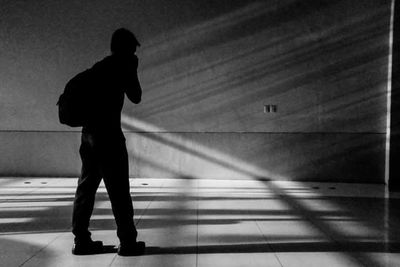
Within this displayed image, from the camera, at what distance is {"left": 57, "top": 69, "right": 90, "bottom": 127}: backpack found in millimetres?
3156

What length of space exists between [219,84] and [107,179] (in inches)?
177

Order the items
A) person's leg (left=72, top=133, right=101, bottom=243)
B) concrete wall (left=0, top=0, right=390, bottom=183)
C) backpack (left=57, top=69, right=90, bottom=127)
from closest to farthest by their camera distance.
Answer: backpack (left=57, top=69, right=90, bottom=127) < person's leg (left=72, top=133, right=101, bottom=243) < concrete wall (left=0, top=0, right=390, bottom=183)

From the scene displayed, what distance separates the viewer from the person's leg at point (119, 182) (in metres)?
3.21

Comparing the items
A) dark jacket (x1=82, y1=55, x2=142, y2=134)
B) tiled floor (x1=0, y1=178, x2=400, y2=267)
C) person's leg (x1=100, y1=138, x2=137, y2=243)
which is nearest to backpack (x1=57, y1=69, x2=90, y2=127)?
dark jacket (x1=82, y1=55, x2=142, y2=134)

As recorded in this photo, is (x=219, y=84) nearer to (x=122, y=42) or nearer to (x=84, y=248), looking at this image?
(x=122, y=42)

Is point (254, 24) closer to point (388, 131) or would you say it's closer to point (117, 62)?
point (388, 131)

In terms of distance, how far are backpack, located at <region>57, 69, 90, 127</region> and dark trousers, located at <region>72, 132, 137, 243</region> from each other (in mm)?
152

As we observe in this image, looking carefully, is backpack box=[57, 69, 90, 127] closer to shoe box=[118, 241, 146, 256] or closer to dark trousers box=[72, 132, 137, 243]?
dark trousers box=[72, 132, 137, 243]

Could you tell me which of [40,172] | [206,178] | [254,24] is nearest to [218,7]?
[254,24]

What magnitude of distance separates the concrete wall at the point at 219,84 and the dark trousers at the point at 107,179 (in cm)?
428

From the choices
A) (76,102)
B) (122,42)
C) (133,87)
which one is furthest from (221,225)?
(122,42)

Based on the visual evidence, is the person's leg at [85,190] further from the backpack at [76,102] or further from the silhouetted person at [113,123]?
the backpack at [76,102]

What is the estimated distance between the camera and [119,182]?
325 cm

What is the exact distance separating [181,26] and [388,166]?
4022 mm
